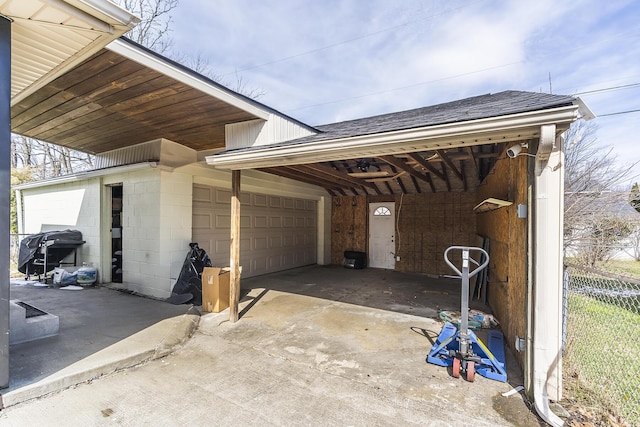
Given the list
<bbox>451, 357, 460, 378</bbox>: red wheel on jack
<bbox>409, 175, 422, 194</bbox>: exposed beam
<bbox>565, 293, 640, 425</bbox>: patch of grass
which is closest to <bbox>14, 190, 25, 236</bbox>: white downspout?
<bbox>409, 175, 422, 194</bbox>: exposed beam

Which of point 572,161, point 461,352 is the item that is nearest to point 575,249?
point 572,161

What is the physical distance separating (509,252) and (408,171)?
218 cm

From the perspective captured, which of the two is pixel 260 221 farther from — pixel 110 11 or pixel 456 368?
pixel 110 11

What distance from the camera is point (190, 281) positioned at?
16.7 feet

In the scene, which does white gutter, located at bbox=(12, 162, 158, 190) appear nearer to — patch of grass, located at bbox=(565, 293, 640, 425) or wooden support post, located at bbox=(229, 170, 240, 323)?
wooden support post, located at bbox=(229, 170, 240, 323)

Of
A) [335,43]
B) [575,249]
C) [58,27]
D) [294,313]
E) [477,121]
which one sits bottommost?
[294,313]

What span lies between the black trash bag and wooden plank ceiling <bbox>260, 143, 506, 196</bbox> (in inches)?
99.2

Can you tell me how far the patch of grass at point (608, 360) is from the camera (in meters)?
2.42

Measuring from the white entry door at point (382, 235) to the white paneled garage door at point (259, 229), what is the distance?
74.4 inches

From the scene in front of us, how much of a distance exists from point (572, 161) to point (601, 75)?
238 cm

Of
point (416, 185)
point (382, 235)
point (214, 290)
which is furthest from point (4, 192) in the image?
point (382, 235)

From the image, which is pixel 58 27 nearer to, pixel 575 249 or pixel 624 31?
pixel 575 249

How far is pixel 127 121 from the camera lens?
15.3 ft

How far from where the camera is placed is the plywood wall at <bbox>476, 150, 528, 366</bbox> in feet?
9.44
